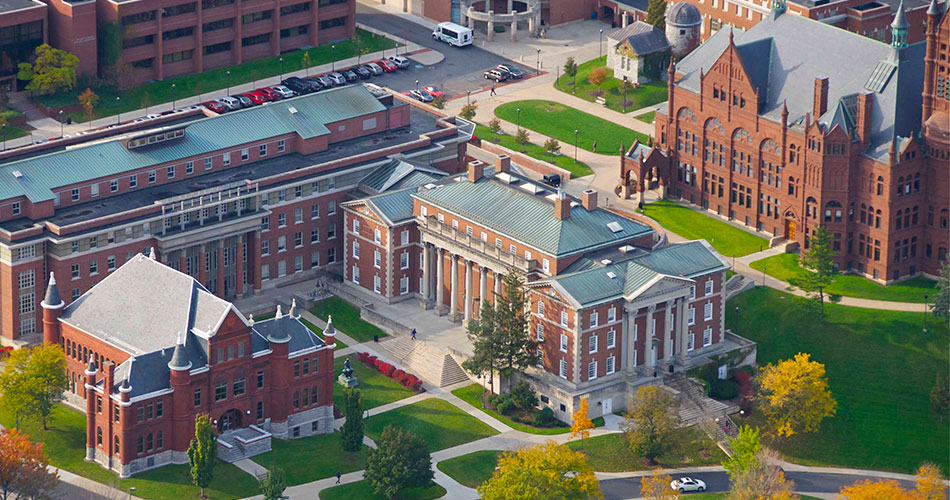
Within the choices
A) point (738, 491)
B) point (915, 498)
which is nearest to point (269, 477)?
point (738, 491)

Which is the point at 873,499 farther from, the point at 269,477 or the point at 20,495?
the point at 20,495

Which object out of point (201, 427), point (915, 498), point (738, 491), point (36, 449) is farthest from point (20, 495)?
point (915, 498)

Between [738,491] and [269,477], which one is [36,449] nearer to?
[269,477]

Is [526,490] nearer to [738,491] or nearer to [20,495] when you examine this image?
[738,491]

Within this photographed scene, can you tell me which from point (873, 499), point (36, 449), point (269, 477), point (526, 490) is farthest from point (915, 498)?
point (36, 449)

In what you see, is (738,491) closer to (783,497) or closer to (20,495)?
(783,497)
